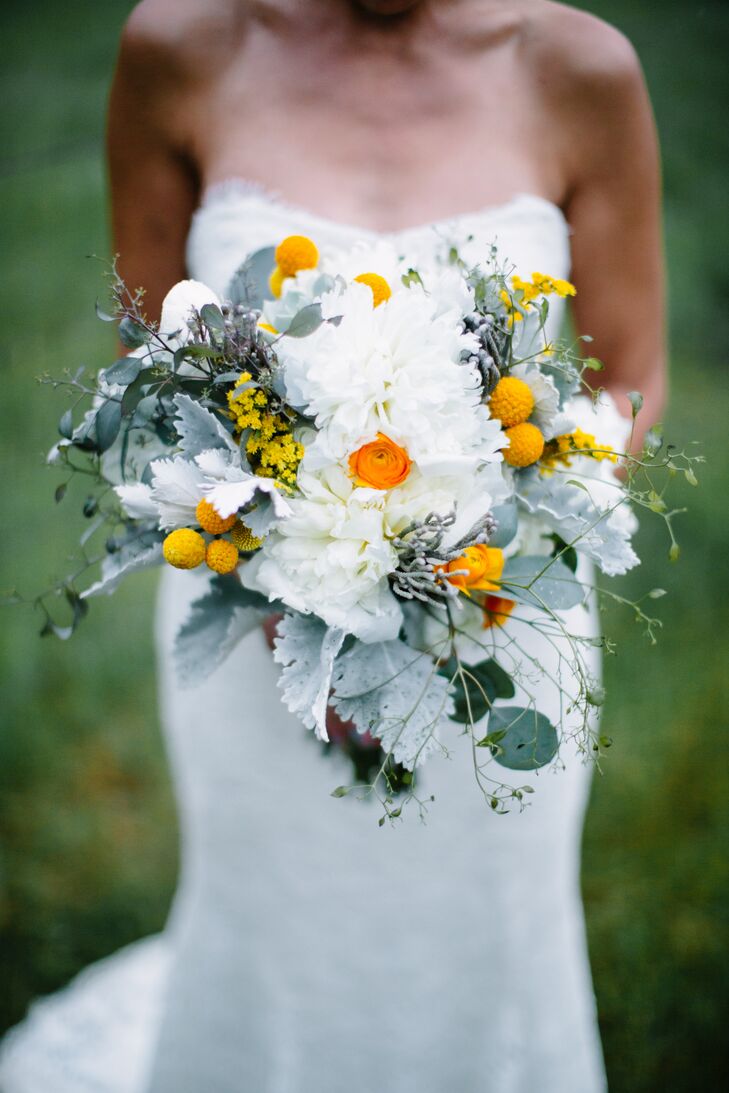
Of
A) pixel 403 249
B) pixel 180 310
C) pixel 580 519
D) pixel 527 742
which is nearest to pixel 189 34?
pixel 403 249

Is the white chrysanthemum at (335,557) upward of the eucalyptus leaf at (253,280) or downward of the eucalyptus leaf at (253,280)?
downward

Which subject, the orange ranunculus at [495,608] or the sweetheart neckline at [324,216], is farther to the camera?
the sweetheart neckline at [324,216]

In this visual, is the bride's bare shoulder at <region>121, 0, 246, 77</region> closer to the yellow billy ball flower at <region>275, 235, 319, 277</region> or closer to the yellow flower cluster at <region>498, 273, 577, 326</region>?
the yellow billy ball flower at <region>275, 235, 319, 277</region>

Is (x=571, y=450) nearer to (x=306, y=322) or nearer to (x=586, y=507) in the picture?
(x=586, y=507)

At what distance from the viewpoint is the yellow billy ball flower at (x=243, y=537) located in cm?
115

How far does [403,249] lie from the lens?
5.83 ft

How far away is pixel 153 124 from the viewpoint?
1.98 metres

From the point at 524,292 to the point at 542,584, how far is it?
0.40 meters

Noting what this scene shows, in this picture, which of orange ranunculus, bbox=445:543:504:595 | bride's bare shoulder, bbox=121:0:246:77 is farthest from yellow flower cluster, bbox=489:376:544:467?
bride's bare shoulder, bbox=121:0:246:77

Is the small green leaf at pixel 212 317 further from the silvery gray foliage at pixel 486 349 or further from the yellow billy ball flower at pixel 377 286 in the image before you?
the silvery gray foliage at pixel 486 349

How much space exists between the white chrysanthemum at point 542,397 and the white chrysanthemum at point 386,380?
0.41ft

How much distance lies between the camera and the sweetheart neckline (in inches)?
71.7

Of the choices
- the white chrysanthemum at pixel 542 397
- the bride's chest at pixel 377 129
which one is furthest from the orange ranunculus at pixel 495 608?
the bride's chest at pixel 377 129

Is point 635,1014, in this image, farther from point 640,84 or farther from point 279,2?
point 279,2
